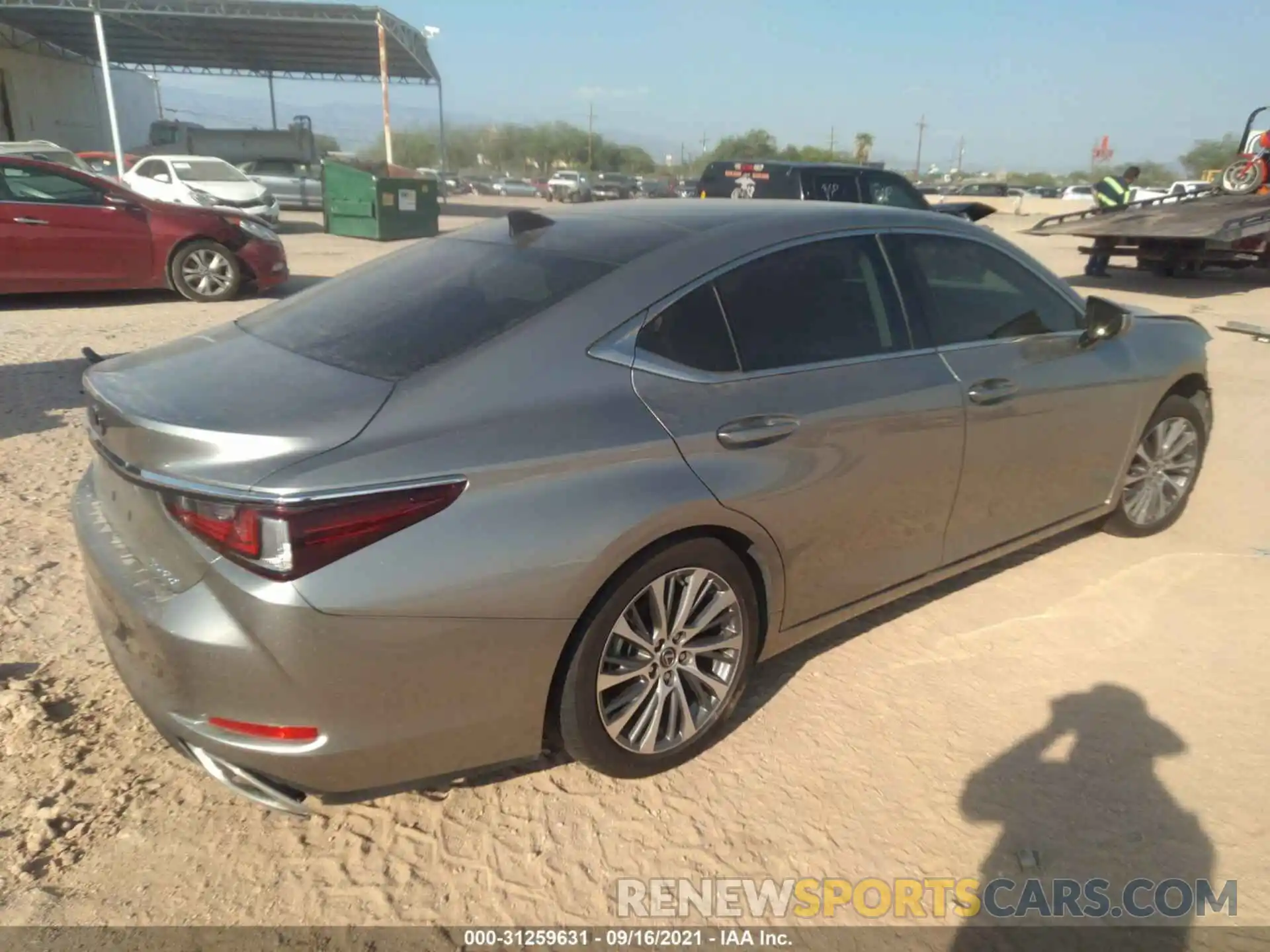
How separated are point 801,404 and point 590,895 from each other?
151 cm

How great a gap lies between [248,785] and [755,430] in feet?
5.35

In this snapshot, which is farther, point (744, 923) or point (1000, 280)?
point (1000, 280)

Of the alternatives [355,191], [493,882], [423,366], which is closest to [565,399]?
[423,366]

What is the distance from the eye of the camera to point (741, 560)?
2.72 metres

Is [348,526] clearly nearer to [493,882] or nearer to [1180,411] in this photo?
[493,882]

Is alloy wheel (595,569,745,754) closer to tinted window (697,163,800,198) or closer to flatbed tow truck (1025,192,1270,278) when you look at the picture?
tinted window (697,163,800,198)

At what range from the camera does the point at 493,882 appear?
2307mm

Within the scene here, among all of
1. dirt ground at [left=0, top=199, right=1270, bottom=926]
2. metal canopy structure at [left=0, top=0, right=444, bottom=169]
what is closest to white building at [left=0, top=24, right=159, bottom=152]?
metal canopy structure at [left=0, top=0, right=444, bottom=169]

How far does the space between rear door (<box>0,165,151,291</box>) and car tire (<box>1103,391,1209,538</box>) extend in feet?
30.9

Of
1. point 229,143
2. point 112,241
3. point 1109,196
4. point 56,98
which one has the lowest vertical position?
point 112,241

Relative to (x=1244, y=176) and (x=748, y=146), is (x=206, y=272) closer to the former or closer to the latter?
(x=1244, y=176)
